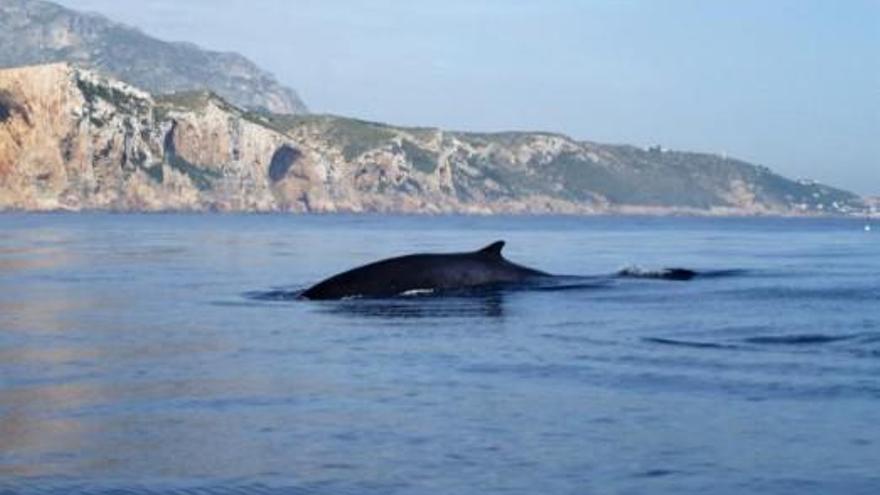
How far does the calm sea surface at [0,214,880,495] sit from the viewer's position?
11.0m

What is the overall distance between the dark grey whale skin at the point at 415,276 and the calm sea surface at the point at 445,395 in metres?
1.14

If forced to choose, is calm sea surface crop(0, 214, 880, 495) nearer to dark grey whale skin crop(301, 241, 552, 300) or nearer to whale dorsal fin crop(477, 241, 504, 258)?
dark grey whale skin crop(301, 241, 552, 300)

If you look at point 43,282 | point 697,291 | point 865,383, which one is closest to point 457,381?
point 865,383

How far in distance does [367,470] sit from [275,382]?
5.31 meters

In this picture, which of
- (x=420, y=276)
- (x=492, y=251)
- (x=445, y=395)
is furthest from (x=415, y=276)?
(x=445, y=395)

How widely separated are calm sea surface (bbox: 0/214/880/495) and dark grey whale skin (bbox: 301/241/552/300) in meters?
1.14

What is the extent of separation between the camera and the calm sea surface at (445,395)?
A: 1098 centimetres

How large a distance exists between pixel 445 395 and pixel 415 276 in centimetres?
1458

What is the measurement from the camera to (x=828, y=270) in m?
42.6

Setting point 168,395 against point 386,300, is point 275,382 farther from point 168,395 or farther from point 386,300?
point 386,300

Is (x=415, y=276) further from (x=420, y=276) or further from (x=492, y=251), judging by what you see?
(x=492, y=251)

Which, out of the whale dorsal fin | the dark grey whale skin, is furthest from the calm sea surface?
the whale dorsal fin

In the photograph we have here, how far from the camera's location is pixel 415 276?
2956 centimetres

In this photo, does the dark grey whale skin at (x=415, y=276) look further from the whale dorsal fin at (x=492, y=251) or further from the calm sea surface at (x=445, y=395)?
the calm sea surface at (x=445, y=395)
